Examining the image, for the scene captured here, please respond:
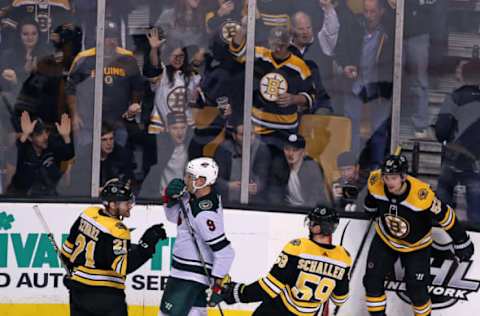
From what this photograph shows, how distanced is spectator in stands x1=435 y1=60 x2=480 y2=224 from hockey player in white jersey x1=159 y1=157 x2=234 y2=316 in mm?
1525

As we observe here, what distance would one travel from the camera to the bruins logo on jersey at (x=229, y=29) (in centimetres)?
751

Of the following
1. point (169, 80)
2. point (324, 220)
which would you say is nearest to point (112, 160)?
Answer: point (169, 80)

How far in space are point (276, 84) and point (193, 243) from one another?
136cm

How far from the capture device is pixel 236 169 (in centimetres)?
756

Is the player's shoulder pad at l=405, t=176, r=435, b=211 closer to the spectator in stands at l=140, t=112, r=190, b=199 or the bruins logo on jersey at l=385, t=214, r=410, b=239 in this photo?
the bruins logo on jersey at l=385, t=214, r=410, b=239

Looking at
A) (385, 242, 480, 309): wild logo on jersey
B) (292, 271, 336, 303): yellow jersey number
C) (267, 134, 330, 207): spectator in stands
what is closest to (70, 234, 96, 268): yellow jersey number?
(292, 271, 336, 303): yellow jersey number

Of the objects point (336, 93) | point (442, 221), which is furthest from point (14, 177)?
point (442, 221)

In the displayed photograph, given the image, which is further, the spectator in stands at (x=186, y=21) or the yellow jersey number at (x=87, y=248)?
the spectator in stands at (x=186, y=21)

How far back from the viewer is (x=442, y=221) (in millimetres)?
7043

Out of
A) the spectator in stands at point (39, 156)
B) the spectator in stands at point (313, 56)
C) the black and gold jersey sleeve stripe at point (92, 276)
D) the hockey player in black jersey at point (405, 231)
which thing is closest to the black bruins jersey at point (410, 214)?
the hockey player in black jersey at point (405, 231)

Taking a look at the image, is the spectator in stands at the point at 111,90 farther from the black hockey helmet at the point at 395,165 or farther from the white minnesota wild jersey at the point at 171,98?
the black hockey helmet at the point at 395,165

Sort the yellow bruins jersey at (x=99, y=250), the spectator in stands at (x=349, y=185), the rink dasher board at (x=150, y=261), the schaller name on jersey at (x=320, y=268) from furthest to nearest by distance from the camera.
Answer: the spectator in stands at (x=349, y=185)
the rink dasher board at (x=150, y=261)
the yellow bruins jersey at (x=99, y=250)
the schaller name on jersey at (x=320, y=268)

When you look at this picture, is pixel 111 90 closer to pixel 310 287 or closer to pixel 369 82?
pixel 369 82

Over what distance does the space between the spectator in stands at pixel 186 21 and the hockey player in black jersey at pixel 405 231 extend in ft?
4.49
